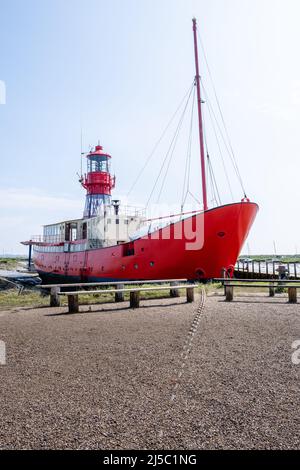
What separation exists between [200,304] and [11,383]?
24.0ft

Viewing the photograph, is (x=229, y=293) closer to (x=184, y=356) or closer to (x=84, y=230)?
(x=184, y=356)

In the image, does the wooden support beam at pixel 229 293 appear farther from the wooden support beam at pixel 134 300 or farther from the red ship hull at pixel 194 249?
the red ship hull at pixel 194 249

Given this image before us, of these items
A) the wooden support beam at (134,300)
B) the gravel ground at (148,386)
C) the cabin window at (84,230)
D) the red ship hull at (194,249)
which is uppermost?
the cabin window at (84,230)

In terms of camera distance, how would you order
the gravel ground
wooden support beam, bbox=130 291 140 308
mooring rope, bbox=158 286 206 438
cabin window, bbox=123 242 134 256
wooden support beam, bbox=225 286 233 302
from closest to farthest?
the gravel ground < mooring rope, bbox=158 286 206 438 < wooden support beam, bbox=130 291 140 308 < wooden support beam, bbox=225 286 233 302 < cabin window, bbox=123 242 134 256

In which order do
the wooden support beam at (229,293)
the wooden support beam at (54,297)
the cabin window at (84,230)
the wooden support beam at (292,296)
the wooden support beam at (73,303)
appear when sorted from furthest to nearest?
the cabin window at (84,230) < the wooden support beam at (229,293) < the wooden support beam at (292,296) < the wooden support beam at (54,297) < the wooden support beam at (73,303)

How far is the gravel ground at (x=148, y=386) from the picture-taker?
302 centimetres

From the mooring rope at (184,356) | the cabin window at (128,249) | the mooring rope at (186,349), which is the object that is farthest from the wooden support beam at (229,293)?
the cabin window at (128,249)

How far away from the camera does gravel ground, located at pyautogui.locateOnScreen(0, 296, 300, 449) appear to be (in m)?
3.02

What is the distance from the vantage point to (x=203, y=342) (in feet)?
20.2

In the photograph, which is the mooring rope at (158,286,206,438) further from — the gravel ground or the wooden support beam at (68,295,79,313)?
the wooden support beam at (68,295,79,313)

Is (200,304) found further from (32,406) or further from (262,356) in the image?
(32,406)

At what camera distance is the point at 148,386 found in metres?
4.13

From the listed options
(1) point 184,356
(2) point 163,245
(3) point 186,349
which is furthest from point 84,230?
(1) point 184,356

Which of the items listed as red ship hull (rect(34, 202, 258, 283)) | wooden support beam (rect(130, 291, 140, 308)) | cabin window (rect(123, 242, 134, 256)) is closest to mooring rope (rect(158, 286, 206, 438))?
wooden support beam (rect(130, 291, 140, 308))
